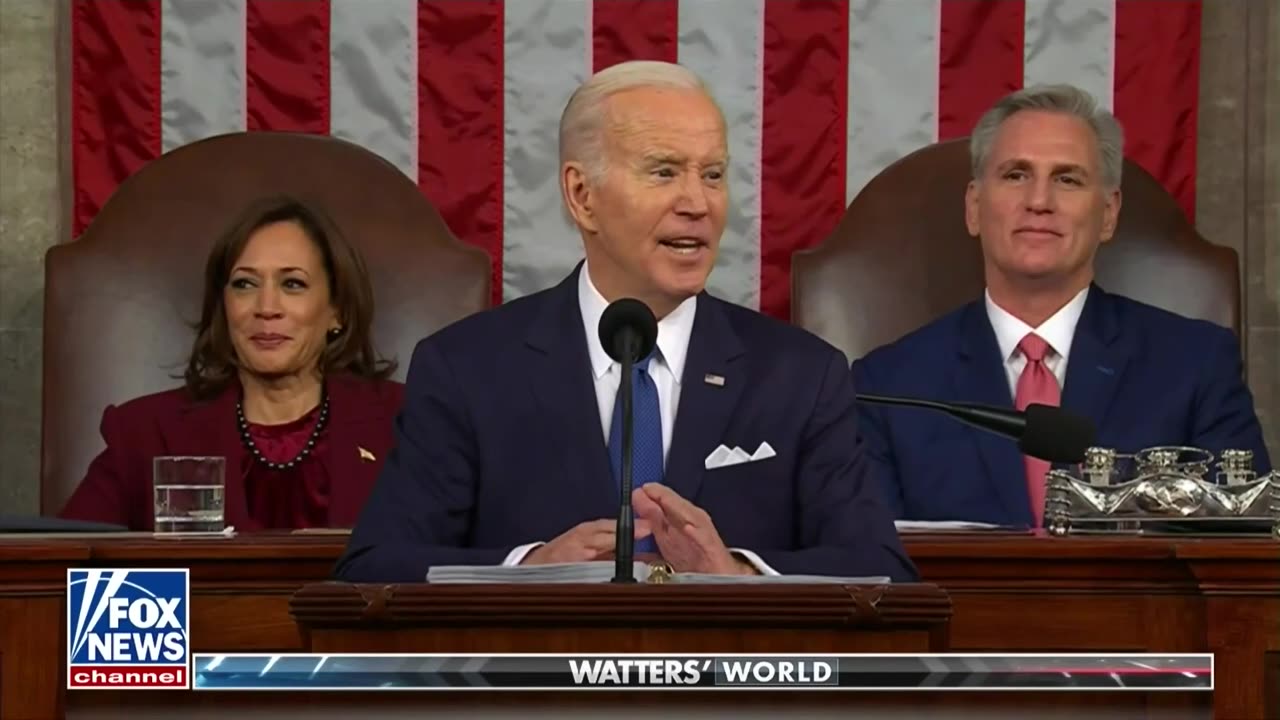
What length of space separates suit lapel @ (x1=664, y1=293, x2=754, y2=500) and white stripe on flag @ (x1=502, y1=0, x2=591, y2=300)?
2.26 m

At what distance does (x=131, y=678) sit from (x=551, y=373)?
94cm

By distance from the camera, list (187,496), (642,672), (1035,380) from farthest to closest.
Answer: (1035,380)
(187,496)
(642,672)

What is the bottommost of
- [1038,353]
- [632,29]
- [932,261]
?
[1038,353]

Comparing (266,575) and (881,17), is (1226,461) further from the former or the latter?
(881,17)

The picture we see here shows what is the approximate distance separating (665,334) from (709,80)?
7.75ft

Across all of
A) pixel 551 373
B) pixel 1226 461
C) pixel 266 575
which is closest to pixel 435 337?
pixel 551 373

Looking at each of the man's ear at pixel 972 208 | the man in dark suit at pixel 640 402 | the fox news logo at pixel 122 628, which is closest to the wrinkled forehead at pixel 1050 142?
the man's ear at pixel 972 208

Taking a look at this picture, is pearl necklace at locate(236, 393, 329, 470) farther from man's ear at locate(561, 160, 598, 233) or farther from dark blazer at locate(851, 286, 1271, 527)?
man's ear at locate(561, 160, 598, 233)

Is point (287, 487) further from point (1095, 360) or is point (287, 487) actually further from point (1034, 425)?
point (1034, 425)

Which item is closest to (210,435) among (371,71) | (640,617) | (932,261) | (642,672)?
(371,71)

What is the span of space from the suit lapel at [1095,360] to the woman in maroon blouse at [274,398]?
→ 143cm

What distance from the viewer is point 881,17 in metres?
5.92

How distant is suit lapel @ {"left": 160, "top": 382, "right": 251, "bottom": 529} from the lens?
4.78 m

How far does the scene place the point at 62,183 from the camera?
19.2 ft
